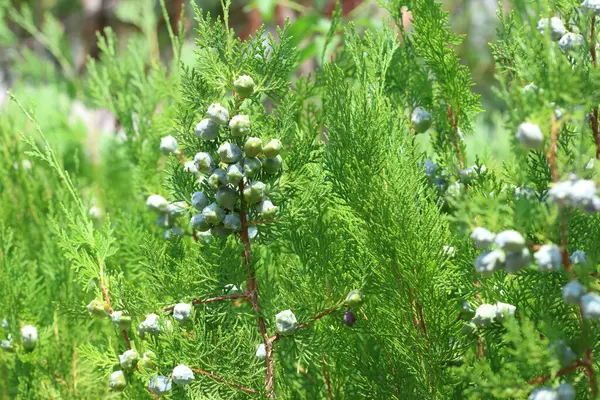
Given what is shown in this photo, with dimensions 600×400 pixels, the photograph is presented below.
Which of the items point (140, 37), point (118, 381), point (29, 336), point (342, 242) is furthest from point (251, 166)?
point (140, 37)

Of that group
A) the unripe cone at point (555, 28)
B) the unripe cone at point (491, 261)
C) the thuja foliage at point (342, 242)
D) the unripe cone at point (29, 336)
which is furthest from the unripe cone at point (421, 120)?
the unripe cone at point (29, 336)

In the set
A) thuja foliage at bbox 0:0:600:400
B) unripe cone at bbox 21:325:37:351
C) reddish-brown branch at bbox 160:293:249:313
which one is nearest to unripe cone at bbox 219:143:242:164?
thuja foliage at bbox 0:0:600:400

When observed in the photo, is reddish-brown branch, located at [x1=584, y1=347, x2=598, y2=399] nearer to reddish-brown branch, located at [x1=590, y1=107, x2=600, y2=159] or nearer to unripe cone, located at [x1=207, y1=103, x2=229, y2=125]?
reddish-brown branch, located at [x1=590, y1=107, x2=600, y2=159]

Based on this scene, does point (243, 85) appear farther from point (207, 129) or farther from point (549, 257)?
point (549, 257)

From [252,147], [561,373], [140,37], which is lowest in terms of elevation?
[561,373]

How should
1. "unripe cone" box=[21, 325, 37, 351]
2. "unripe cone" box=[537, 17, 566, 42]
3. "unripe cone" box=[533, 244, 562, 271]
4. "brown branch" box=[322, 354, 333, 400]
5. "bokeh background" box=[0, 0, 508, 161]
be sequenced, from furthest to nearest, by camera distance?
1. "bokeh background" box=[0, 0, 508, 161]
2. "unripe cone" box=[21, 325, 37, 351]
3. "brown branch" box=[322, 354, 333, 400]
4. "unripe cone" box=[537, 17, 566, 42]
5. "unripe cone" box=[533, 244, 562, 271]

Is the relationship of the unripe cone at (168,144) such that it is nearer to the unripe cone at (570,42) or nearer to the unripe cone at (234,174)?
the unripe cone at (234,174)
